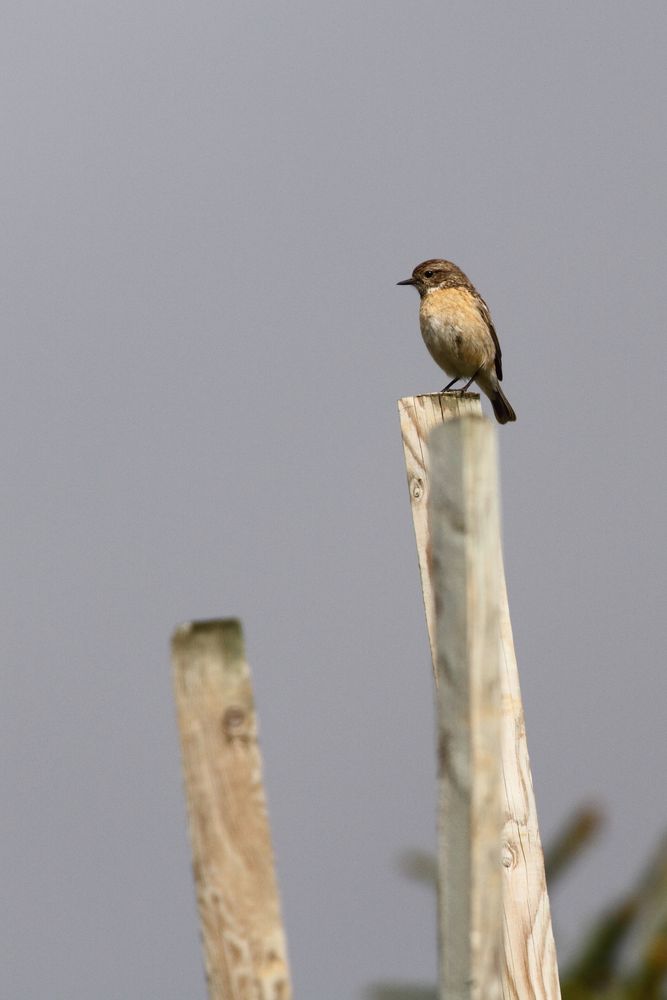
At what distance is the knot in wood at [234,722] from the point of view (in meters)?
3.05

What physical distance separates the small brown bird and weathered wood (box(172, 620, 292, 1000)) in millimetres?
7291

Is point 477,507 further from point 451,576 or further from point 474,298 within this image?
point 474,298

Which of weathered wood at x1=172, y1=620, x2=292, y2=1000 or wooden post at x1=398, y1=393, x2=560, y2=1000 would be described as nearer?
weathered wood at x1=172, y1=620, x2=292, y2=1000

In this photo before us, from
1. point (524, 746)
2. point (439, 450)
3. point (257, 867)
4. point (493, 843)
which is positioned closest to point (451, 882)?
point (493, 843)

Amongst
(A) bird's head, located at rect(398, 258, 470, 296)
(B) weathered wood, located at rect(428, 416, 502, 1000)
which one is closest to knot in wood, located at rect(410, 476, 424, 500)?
(B) weathered wood, located at rect(428, 416, 502, 1000)

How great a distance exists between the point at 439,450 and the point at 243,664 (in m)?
0.57

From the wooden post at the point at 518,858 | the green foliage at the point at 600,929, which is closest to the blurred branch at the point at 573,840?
the green foliage at the point at 600,929

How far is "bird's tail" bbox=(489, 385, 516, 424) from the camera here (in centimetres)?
1109

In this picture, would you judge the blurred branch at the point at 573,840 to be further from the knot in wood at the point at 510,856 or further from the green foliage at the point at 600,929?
the knot in wood at the point at 510,856

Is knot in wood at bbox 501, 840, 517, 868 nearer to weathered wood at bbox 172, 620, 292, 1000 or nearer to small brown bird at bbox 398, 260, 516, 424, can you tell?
weathered wood at bbox 172, 620, 292, 1000

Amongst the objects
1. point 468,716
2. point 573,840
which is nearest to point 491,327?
point 573,840

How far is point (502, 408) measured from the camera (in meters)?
11.2

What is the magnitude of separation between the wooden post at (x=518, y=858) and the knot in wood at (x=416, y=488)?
2 centimetres

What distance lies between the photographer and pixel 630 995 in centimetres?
764
